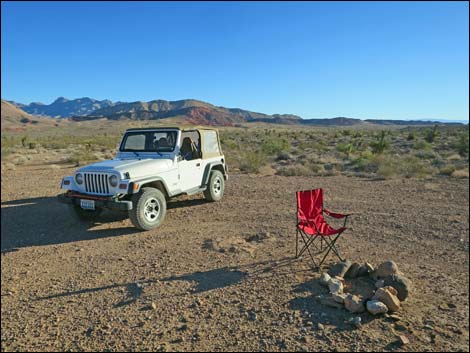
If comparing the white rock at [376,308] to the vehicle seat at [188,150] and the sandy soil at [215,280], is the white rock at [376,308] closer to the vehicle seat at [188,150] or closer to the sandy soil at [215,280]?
the sandy soil at [215,280]

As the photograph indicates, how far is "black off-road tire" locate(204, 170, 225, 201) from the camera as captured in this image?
823 centimetres

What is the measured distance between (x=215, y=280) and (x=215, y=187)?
4378 millimetres

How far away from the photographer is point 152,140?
747cm

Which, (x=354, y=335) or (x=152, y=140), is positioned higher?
(x=152, y=140)

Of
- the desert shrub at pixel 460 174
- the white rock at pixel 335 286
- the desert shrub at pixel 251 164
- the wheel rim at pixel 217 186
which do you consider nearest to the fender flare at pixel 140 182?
the wheel rim at pixel 217 186

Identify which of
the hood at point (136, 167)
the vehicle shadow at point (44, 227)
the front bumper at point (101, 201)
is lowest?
the vehicle shadow at point (44, 227)

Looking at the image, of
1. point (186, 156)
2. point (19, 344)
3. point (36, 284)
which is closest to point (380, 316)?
point (19, 344)

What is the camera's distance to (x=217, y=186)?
338 inches

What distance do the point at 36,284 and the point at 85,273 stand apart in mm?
563

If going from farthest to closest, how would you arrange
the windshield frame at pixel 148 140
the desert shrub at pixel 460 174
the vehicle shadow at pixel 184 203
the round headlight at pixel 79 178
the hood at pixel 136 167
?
1. the desert shrub at pixel 460 174
2. the vehicle shadow at pixel 184 203
3. the windshield frame at pixel 148 140
4. the round headlight at pixel 79 178
5. the hood at pixel 136 167

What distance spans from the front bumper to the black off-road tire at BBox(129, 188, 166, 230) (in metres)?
0.24

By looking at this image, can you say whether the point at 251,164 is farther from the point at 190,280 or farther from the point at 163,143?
the point at 190,280

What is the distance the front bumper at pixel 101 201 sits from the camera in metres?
5.76

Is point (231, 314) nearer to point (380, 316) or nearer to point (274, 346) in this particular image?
point (274, 346)
